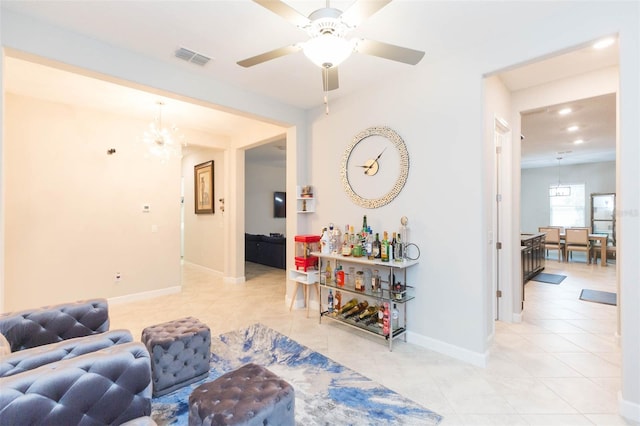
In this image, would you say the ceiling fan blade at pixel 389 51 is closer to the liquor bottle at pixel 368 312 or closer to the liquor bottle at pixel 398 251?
the liquor bottle at pixel 398 251

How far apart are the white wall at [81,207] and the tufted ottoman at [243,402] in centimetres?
374

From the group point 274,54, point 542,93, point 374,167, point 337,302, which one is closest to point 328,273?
point 337,302

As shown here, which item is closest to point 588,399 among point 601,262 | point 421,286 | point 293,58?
point 421,286

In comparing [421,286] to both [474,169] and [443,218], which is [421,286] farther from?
[474,169]

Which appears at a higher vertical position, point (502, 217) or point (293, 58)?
point (293, 58)

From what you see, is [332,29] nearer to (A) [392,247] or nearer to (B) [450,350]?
(A) [392,247]

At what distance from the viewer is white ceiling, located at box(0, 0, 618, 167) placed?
2.15 metres

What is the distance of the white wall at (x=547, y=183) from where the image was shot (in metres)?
8.72

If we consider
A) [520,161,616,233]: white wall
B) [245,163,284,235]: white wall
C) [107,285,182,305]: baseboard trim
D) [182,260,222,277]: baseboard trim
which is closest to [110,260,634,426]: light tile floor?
[107,285,182,305]: baseboard trim

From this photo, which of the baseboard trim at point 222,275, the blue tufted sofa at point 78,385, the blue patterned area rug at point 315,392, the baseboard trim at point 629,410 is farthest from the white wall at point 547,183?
the blue tufted sofa at point 78,385

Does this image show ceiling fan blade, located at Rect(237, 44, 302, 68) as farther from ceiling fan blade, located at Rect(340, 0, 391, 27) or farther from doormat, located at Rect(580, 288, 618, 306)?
doormat, located at Rect(580, 288, 618, 306)

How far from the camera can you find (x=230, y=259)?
19.5 feet

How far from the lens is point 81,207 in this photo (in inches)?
166

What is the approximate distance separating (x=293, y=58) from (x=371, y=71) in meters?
0.86
